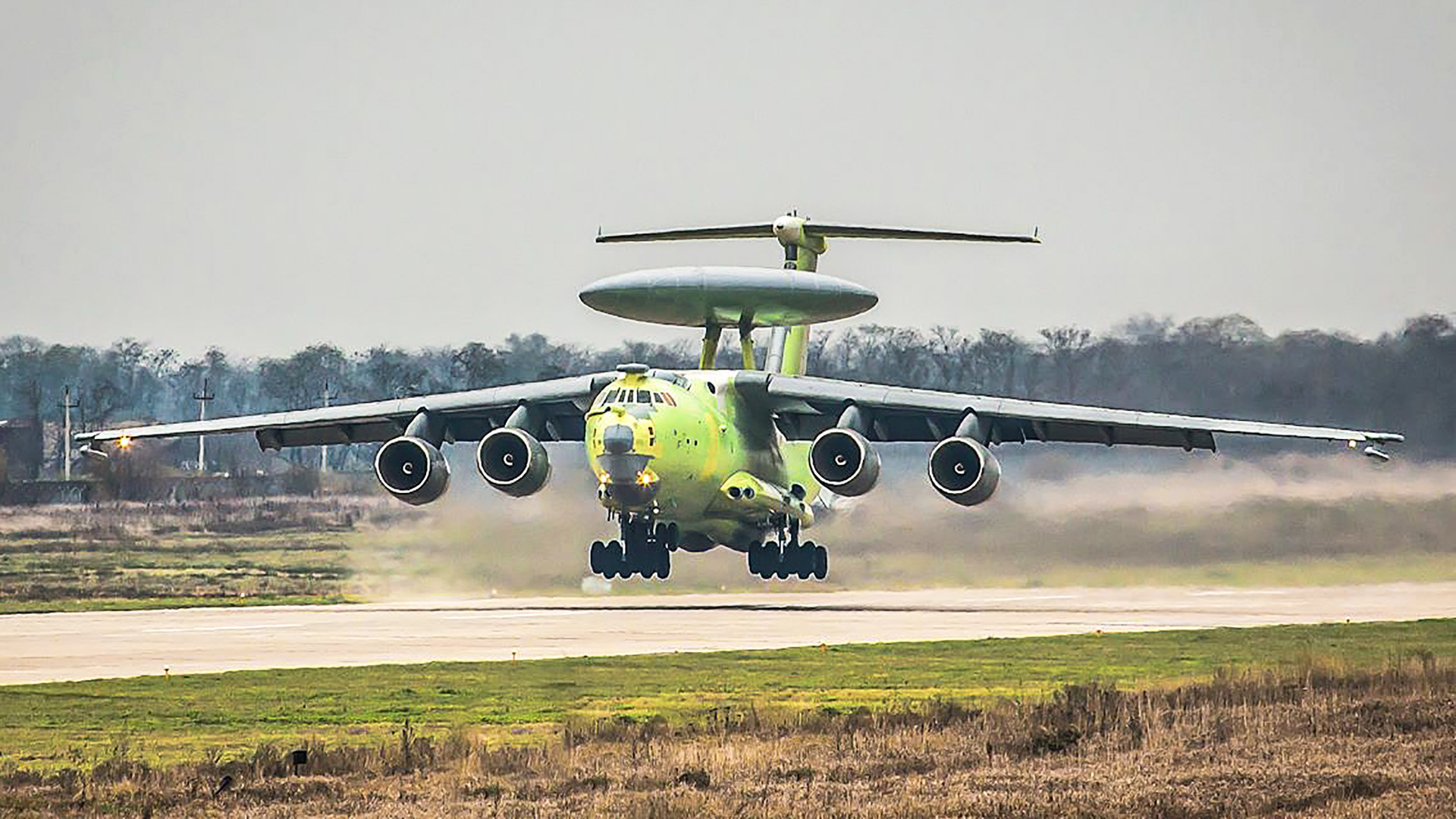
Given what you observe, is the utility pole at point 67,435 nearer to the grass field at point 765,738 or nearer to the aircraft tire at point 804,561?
the aircraft tire at point 804,561

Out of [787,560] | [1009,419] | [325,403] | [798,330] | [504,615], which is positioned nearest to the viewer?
[504,615]

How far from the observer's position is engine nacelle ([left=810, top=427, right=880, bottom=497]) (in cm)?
3959

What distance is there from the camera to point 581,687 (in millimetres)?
23703

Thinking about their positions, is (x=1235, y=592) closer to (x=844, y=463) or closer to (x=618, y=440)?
(x=844, y=463)

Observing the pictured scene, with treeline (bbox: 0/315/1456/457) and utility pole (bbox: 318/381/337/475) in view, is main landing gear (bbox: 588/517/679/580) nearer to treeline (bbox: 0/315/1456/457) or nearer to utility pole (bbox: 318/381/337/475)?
treeline (bbox: 0/315/1456/457)

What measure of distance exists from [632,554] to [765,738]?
23.5m

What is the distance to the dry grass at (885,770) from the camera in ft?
49.6

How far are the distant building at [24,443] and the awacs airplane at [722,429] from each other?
54.3ft

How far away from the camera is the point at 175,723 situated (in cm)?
2036

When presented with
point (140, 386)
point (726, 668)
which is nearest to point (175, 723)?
point (726, 668)

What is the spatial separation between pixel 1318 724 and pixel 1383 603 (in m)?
19.1

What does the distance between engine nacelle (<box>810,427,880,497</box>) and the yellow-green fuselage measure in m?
1.89

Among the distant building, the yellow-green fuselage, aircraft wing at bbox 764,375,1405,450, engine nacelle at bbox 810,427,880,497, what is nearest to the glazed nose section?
the yellow-green fuselage

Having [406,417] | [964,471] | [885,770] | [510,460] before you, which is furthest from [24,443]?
[885,770]
